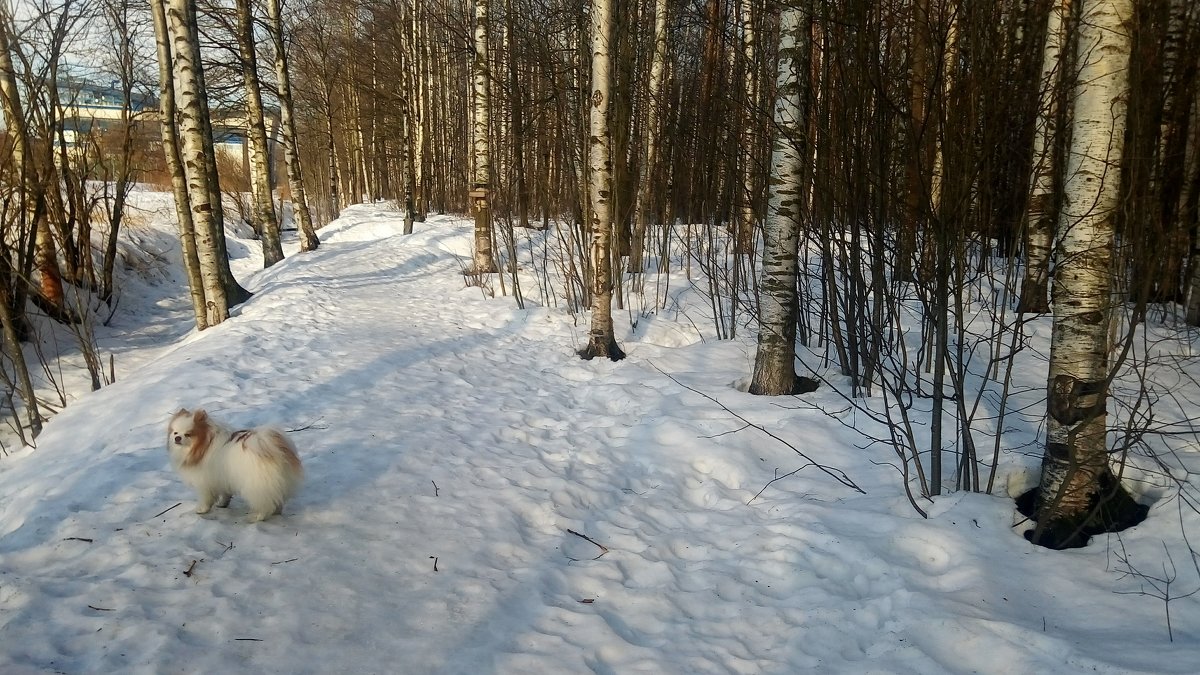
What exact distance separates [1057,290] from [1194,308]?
5754 mm

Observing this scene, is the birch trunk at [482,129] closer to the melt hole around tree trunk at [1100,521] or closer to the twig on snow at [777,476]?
the twig on snow at [777,476]

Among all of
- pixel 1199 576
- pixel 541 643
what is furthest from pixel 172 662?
pixel 1199 576

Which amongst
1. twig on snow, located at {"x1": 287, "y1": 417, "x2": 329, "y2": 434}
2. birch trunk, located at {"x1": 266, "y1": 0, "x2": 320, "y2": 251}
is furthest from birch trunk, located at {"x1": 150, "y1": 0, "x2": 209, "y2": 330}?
birch trunk, located at {"x1": 266, "y1": 0, "x2": 320, "y2": 251}

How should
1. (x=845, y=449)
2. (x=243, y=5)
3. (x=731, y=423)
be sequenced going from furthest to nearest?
(x=243, y=5), (x=731, y=423), (x=845, y=449)

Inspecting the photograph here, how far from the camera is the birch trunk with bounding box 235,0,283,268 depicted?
13922 mm

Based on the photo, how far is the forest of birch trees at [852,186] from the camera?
312cm

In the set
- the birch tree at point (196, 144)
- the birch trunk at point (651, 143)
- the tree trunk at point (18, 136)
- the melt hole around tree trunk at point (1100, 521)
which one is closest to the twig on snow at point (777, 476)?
the melt hole around tree trunk at point (1100, 521)

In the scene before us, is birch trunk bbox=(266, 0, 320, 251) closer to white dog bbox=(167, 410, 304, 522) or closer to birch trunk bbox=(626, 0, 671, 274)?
birch trunk bbox=(626, 0, 671, 274)

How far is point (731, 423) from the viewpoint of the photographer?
510 centimetres

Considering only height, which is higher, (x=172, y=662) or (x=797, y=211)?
(x=797, y=211)

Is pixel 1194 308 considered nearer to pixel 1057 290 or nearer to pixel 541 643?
pixel 1057 290

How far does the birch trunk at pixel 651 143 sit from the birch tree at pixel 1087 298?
23.5 ft

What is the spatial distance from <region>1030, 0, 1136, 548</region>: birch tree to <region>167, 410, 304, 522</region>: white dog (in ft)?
12.7

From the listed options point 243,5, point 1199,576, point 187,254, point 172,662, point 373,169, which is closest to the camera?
point 172,662
